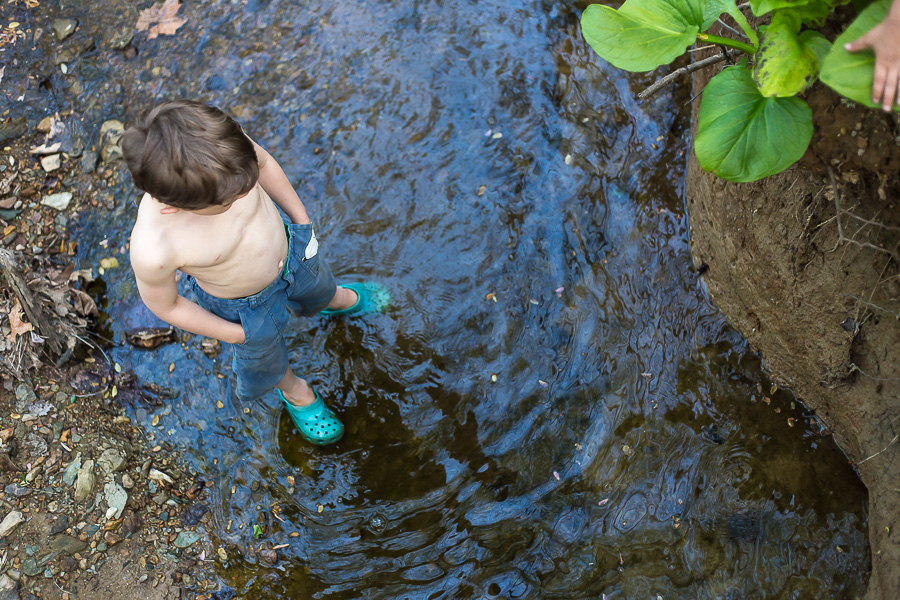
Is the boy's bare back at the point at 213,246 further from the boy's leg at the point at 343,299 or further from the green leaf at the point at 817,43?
the green leaf at the point at 817,43

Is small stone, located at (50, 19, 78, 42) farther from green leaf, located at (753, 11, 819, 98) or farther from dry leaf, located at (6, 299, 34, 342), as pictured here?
green leaf, located at (753, 11, 819, 98)

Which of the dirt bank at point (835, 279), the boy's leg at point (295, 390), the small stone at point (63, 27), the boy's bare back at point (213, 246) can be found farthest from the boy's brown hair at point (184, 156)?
the small stone at point (63, 27)

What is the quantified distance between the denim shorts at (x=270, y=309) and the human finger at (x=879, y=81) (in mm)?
1664

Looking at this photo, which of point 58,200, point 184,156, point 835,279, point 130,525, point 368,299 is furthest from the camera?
point 58,200

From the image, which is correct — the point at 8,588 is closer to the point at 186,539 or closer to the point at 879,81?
the point at 186,539

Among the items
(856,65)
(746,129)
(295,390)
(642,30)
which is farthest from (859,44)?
(295,390)

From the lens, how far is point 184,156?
5.22 ft

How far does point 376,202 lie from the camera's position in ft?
9.74

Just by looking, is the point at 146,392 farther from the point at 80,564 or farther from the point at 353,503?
the point at 353,503

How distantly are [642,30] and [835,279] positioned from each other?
1043 millimetres

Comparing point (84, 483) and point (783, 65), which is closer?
point (783, 65)

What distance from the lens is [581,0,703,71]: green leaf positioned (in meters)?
1.89

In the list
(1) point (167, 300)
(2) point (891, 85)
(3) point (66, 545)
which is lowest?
(3) point (66, 545)

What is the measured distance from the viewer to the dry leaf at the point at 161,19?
3.40 meters
